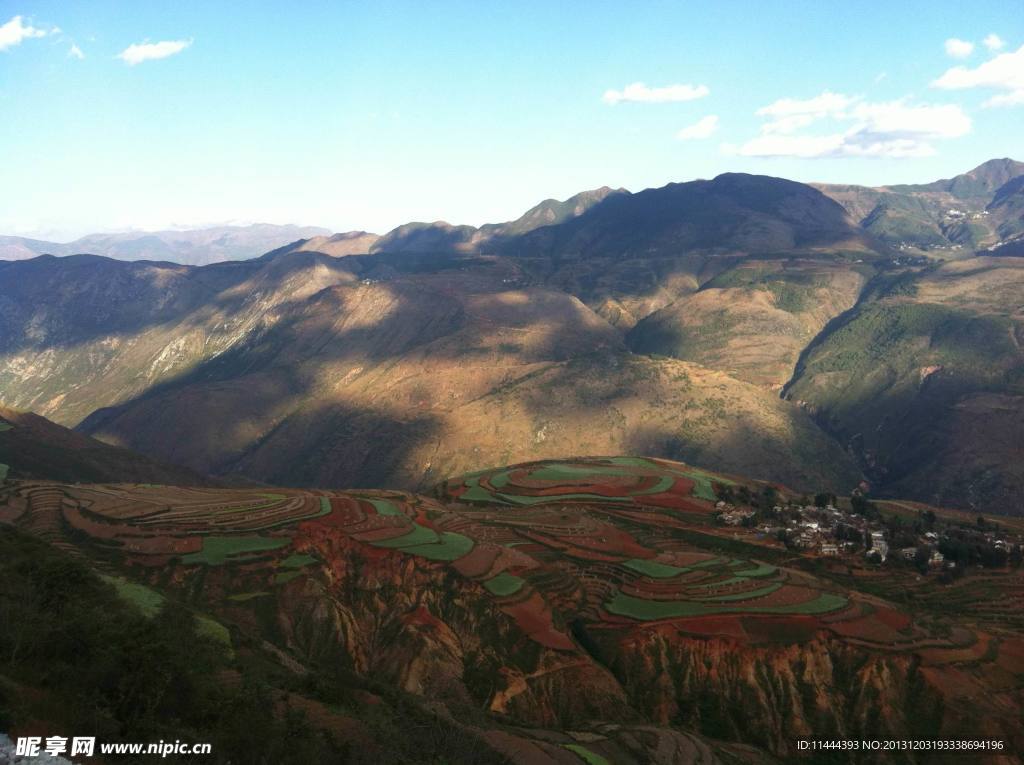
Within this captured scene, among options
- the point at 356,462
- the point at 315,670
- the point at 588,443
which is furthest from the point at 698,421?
the point at 315,670

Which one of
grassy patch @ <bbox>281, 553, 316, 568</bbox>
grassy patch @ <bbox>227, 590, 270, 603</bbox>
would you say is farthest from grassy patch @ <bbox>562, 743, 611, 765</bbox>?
grassy patch @ <bbox>281, 553, 316, 568</bbox>

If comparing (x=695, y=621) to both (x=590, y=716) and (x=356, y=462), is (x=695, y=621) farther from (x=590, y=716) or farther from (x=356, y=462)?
(x=356, y=462)

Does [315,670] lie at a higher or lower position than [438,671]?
higher

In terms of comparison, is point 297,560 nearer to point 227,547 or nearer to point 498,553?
point 227,547

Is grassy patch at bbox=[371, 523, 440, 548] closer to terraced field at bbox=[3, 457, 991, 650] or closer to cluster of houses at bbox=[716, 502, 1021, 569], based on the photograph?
terraced field at bbox=[3, 457, 991, 650]

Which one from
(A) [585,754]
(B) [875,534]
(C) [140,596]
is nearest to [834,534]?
(B) [875,534]

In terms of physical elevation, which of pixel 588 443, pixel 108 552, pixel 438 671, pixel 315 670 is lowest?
pixel 588 443
